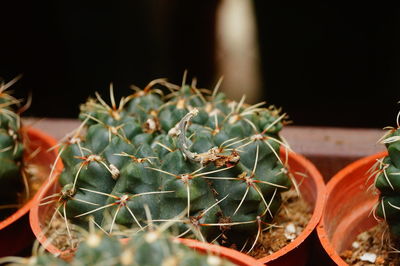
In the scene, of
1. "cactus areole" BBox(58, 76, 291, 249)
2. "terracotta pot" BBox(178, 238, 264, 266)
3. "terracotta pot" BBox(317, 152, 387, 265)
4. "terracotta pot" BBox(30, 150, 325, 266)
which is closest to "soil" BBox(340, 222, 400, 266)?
"terracotta pot" BBox(317, 152, 387, 265)

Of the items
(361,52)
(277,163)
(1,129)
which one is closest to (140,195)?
(277,163)

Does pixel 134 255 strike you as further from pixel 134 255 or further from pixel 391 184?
pixel 391 184

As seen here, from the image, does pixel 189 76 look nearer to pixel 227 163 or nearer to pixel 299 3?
pixel 299 3

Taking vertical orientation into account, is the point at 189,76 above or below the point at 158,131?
below

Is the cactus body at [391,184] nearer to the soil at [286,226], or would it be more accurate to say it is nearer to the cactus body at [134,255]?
the soil at [286,226]

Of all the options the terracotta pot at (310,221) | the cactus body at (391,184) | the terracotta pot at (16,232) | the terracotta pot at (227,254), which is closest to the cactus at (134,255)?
the terracotta pot at (227,254)

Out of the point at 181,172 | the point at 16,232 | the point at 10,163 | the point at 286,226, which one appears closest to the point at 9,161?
the point at 10,163

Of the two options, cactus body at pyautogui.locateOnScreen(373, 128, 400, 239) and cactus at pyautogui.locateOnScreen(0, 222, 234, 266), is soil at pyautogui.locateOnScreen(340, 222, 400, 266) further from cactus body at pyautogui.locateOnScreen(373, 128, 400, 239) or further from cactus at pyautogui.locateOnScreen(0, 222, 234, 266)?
cactus at pyautogui.locateOnScreen(0, 222, 234, 266)
